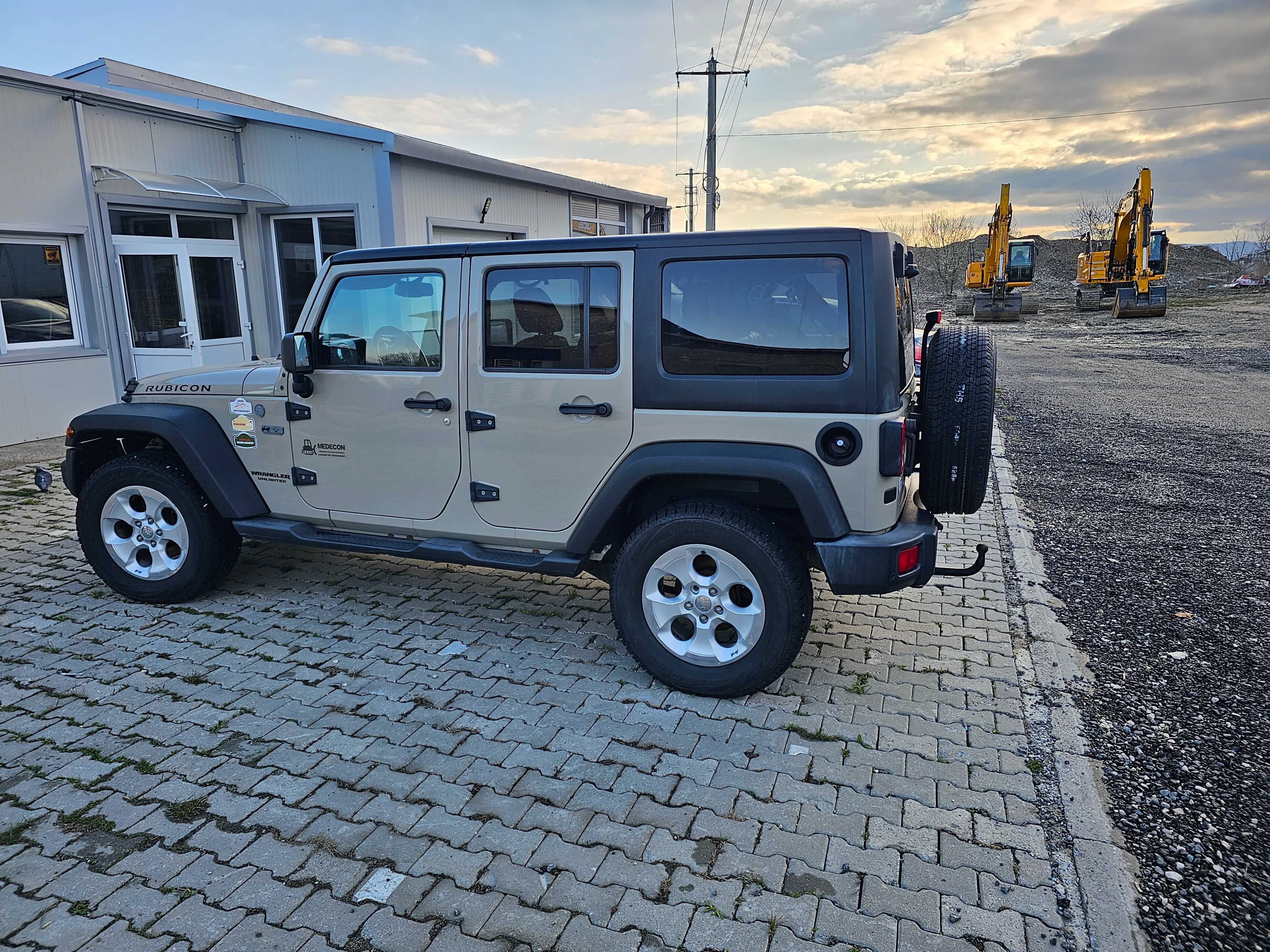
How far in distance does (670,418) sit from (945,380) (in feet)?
4.31

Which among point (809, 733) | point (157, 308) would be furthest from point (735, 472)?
point (157, 308)

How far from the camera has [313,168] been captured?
464 inches

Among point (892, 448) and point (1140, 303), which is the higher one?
point (1140, 303)

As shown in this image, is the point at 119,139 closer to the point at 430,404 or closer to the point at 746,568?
the point at 430,404

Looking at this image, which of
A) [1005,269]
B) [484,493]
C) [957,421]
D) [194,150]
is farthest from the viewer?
[1005,269]

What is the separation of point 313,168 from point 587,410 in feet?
32.5

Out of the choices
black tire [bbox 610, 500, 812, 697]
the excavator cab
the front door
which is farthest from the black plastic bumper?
the excavator cab

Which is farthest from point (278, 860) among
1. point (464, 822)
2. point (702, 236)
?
point (702, 236)

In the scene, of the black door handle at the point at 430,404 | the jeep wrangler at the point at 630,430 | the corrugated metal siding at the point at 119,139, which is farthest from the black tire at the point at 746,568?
the corrugated metal siding at the point at 119,139

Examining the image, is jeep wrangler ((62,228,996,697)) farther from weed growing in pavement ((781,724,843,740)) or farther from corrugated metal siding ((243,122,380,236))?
corrugated metal siding ((243,122,380,236))

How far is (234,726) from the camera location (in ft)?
12.0

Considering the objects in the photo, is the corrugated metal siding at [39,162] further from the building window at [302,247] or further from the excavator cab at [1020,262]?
the excavator cab at [1020,262]

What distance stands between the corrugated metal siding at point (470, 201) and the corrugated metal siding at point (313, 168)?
511mm

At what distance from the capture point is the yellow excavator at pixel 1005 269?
102 ft
